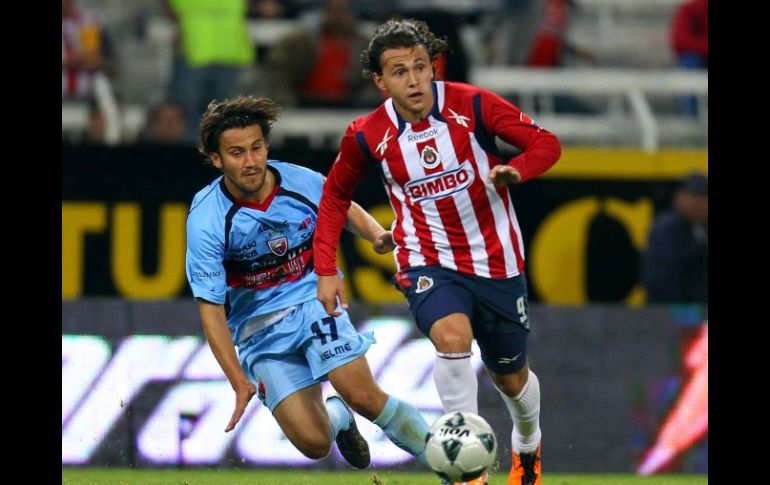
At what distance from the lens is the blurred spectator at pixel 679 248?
460 inches

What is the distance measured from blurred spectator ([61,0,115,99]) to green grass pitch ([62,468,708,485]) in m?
4.18

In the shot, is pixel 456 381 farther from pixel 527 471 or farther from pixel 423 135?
pixel 423 135

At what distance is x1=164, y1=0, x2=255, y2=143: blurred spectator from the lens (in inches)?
503

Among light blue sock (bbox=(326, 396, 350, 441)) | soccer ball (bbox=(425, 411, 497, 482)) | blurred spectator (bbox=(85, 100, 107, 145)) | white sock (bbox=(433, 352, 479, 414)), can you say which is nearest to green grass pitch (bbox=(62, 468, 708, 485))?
light blue sock (bbox=(326, 396, 350, 441))

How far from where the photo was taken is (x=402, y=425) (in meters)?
7.91

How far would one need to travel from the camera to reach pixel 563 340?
36.2 feet

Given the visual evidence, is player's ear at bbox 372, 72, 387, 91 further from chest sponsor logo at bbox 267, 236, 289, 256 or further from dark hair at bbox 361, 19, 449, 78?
chest sponsor logo at bbox 267, 236, 289, 256

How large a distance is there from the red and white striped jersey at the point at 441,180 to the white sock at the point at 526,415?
61cm

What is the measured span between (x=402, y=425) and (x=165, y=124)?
5.34 meters

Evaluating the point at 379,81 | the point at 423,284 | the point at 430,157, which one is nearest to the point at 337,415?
the point at 423,284

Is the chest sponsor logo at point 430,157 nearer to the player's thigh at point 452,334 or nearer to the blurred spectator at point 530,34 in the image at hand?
the player's thigh at point 452,334
